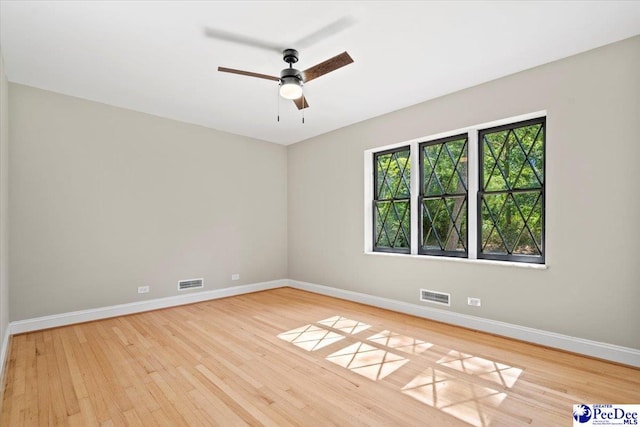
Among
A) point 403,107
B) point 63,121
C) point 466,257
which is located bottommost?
point 466,257

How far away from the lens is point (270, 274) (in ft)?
20.1

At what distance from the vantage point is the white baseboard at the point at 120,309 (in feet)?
12.3

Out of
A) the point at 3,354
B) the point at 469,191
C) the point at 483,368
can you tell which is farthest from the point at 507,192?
the point at 3,354

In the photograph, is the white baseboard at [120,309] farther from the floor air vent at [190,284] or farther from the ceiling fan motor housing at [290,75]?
the ceiling fan motor housing at [290,75]

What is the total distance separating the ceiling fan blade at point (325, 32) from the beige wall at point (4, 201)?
9.51 ft

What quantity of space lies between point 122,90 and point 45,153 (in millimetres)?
1196

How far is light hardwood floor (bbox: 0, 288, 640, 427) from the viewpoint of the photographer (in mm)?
2104

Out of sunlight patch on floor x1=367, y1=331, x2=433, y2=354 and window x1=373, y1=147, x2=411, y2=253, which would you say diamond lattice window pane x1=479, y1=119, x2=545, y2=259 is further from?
sunlight patch on floor x1=367, y1=331, x2=433, y2=354

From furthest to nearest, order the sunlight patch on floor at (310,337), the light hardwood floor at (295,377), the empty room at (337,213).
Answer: the sunlight patch on floor at (310,337) < the empty room at (337,213) < the light hardwood floor at (295,377)

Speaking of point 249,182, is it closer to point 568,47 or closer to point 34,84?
point 34,84

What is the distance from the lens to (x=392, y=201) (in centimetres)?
479

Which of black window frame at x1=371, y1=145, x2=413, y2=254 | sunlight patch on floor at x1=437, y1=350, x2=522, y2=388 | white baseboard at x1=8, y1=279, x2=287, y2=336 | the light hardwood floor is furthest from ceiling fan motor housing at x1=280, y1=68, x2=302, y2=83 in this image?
white baseboard at x1=8, y1=279, x2=287, y2=336

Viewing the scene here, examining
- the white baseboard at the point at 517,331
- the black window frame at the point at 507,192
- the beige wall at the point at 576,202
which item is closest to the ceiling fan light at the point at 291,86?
the beige wall at the point at 576,202

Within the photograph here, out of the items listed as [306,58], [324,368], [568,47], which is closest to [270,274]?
[324,368]
